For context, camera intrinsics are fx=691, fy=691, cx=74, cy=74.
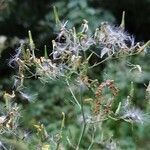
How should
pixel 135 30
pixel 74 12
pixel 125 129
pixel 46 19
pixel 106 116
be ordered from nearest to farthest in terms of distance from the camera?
pixel 106 116
pixel 125 129
pixel 74 12
pixel 46 19
pixel 135 30

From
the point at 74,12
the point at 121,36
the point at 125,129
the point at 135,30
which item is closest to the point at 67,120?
the point at 125,129

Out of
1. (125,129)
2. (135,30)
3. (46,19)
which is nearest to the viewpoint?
(125,129)

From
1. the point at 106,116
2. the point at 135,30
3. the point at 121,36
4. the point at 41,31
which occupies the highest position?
the point at 121,36

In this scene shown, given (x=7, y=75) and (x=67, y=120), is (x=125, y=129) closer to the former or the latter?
(x=67, y=120)

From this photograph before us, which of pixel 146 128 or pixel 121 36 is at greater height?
pixel 121 36

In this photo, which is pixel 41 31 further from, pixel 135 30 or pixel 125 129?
pixel 125 129

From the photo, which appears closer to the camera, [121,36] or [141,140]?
[121,36]
